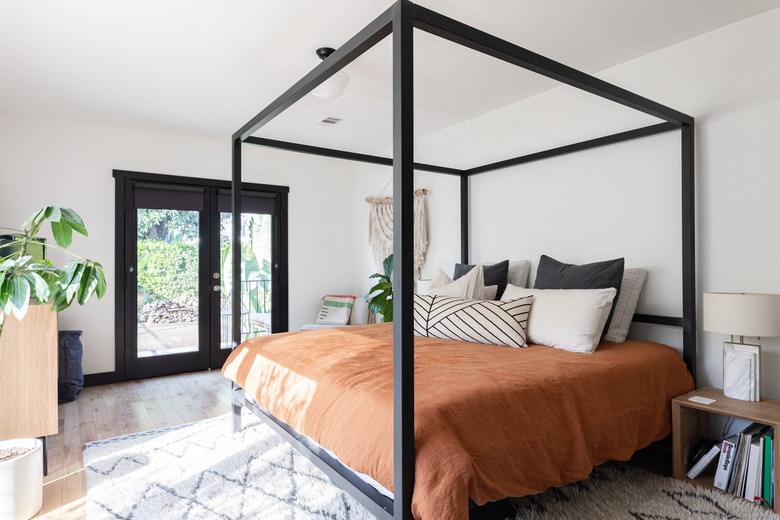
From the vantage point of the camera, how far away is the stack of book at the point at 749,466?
2096 millimetres

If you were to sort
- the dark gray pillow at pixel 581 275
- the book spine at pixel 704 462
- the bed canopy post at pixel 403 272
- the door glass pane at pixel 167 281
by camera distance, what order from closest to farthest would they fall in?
the bed canopy post at pixel 403 272 → the book spine at pixel 704 462 → the dark gray pillow at pixel 581 275 → the door glass pane at pixel 167 281

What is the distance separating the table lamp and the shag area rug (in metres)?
0.54

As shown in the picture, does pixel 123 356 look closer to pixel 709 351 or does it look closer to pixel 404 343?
pixel 404 343

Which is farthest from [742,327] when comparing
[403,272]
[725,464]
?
[403,272]

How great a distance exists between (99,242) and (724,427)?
5027 millimetres

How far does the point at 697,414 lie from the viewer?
250cm

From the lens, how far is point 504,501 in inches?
65.9

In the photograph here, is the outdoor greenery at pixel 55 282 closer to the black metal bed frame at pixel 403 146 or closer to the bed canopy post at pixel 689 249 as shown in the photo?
the black metal bed frame at pixel 403 146

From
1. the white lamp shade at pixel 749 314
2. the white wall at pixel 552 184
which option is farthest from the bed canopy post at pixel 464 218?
the white lamp shade at pixel 749 314

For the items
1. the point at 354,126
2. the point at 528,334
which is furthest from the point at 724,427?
the point at 354,126

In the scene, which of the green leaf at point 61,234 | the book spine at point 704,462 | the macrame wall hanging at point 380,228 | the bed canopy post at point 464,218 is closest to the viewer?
the green leaf at point 61,234

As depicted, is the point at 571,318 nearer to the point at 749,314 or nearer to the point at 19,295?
the point at 749,314

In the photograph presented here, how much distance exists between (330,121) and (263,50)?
1.52 meters

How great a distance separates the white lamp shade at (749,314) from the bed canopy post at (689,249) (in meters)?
0.31
